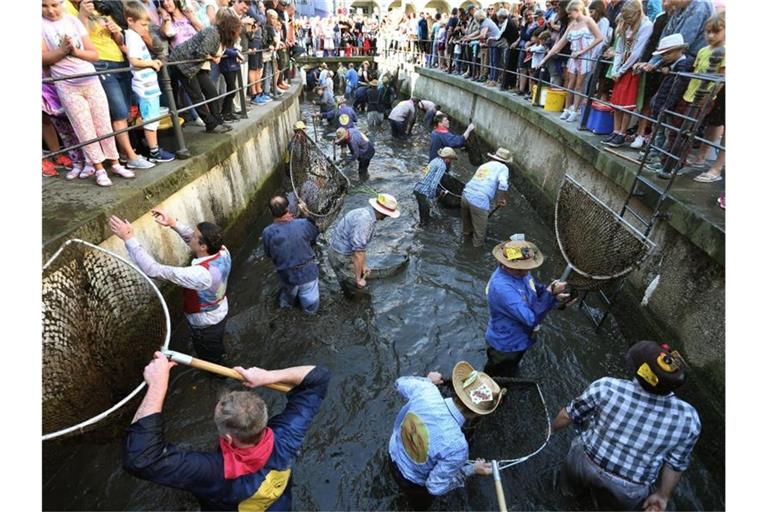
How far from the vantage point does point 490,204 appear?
24.5 ft

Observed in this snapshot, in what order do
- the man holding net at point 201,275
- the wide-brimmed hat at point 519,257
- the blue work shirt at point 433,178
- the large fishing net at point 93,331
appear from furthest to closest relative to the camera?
the blue work shirt at point 433,178 → the wide-brimmed hat at point 519,257 → the man holding net at point 201,275 → the large fishing net at point 93,331

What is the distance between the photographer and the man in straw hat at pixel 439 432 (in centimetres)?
277

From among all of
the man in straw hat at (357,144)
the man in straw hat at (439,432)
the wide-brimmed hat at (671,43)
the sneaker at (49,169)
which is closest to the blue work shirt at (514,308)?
the man in straw hat at (439,432)

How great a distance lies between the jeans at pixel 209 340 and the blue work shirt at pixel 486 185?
4.84 metres

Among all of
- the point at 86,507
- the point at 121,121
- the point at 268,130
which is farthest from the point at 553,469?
the point at 268,130

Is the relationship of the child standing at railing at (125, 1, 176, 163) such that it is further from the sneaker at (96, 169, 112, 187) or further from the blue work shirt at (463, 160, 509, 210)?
the blue work shirt at (463, 160, 509, 210)

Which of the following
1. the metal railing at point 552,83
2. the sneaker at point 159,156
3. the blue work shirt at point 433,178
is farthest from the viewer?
the blue work shirt at point 433,178

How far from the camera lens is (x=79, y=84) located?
423 centimetres

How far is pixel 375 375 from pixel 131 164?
13.4 feet

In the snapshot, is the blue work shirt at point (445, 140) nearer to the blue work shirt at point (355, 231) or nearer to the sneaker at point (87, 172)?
the blue work shirt at point (355, 231)

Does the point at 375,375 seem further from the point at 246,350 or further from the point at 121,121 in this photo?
the point at 121,121

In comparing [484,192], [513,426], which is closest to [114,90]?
[484,192]

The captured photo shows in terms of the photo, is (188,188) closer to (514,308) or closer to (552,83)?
(514,308)

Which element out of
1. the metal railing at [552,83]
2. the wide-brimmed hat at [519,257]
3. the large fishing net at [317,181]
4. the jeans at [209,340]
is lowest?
the jeans at [209,340]
